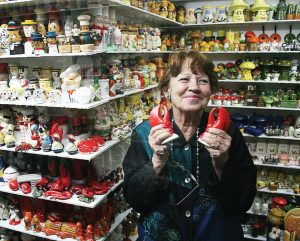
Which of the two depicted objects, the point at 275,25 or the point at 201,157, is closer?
the point at 201,157

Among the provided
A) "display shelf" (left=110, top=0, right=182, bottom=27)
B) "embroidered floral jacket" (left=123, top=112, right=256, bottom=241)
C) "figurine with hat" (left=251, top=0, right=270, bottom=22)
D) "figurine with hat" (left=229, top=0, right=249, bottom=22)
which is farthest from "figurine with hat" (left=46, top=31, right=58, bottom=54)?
"figurine with hat" (left=251, top=0, right=270, bottom=22)

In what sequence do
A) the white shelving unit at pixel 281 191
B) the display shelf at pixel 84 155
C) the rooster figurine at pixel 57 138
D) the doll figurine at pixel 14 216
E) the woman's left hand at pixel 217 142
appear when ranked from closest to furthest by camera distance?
1. the woman's left hand at pixel 217 142
2. the display shelf at pixel 84 155
3. the rooster figurine at pixel 57 138
4. the doll figurine at pixel 14 216
5. the white shelving unit at pixel 281 191

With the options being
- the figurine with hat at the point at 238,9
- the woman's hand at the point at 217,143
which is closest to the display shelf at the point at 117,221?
the woman's hand at the point at 217,143

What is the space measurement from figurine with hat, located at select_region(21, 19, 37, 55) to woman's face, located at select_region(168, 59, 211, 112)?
43.6 inches

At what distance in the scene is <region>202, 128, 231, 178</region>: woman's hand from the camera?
610 mm

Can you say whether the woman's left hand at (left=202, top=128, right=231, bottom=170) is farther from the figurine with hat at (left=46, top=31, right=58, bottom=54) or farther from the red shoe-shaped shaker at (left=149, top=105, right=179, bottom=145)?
the figurine with hat at (left=46, top=31, right=58, bottom=54)

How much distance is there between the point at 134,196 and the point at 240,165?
0.89 ft

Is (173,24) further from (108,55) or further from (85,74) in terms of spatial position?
(85,74)

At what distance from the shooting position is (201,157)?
69cm

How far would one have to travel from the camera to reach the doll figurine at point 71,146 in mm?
1507

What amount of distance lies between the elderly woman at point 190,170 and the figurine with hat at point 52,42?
0.91 m

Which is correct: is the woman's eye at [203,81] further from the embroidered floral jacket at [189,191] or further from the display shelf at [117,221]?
the display shelf at [117,221]

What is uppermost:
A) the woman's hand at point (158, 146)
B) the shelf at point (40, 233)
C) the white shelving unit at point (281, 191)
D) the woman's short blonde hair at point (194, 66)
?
the woman's short blonde hair at point (194, 66)

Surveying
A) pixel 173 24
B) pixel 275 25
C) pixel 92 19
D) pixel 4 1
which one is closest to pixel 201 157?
pixel 92 19
